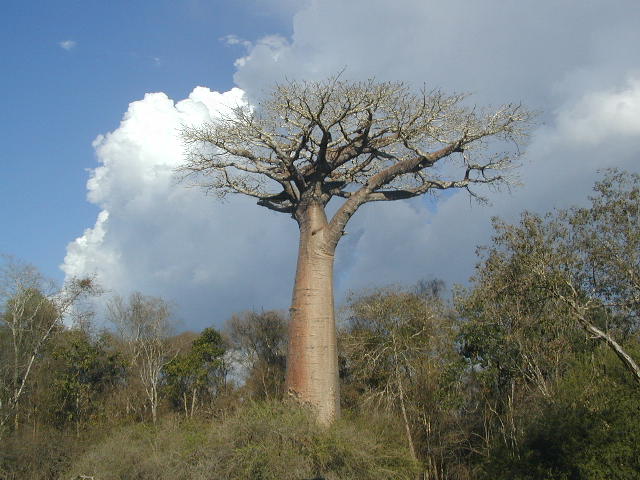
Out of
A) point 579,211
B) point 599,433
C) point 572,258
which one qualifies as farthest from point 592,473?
point 579,211

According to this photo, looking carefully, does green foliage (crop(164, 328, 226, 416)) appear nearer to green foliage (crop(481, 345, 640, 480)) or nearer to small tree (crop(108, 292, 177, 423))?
small tree (crop(108, 292, 177, 423))

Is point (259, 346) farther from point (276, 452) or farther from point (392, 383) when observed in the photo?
point (276, 452)

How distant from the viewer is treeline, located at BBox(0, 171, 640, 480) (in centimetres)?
714

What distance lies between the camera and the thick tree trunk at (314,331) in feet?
25.9

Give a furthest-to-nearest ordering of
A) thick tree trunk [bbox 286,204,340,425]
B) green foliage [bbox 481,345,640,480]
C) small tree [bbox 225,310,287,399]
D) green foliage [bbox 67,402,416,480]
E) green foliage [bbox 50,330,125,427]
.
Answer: small tree [bbox 225,310,287,399]
green foliage [bbox 50,330,125,427]
thick tree trunk [bbox 286,204,340,425]
green foliage [bbox 481,345,640,480]
green foliage [bbox 67,402,416,480]

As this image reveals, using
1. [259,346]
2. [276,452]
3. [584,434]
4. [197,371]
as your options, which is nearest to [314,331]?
[276,452]

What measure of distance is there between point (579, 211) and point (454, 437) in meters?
7.39

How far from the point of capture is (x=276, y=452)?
21.6 ft

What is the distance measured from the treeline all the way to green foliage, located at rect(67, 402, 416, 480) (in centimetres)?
2

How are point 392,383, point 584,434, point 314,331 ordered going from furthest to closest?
point 392,383 → point 314,331 → point 584,434

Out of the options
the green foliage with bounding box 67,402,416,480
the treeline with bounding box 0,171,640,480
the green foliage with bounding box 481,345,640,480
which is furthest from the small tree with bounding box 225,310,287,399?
the green foliage with bounding box 67,402,416,480

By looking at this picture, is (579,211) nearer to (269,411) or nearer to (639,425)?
(639,425)

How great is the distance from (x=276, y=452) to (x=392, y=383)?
28.5ft

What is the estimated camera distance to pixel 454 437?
15.1 meters
